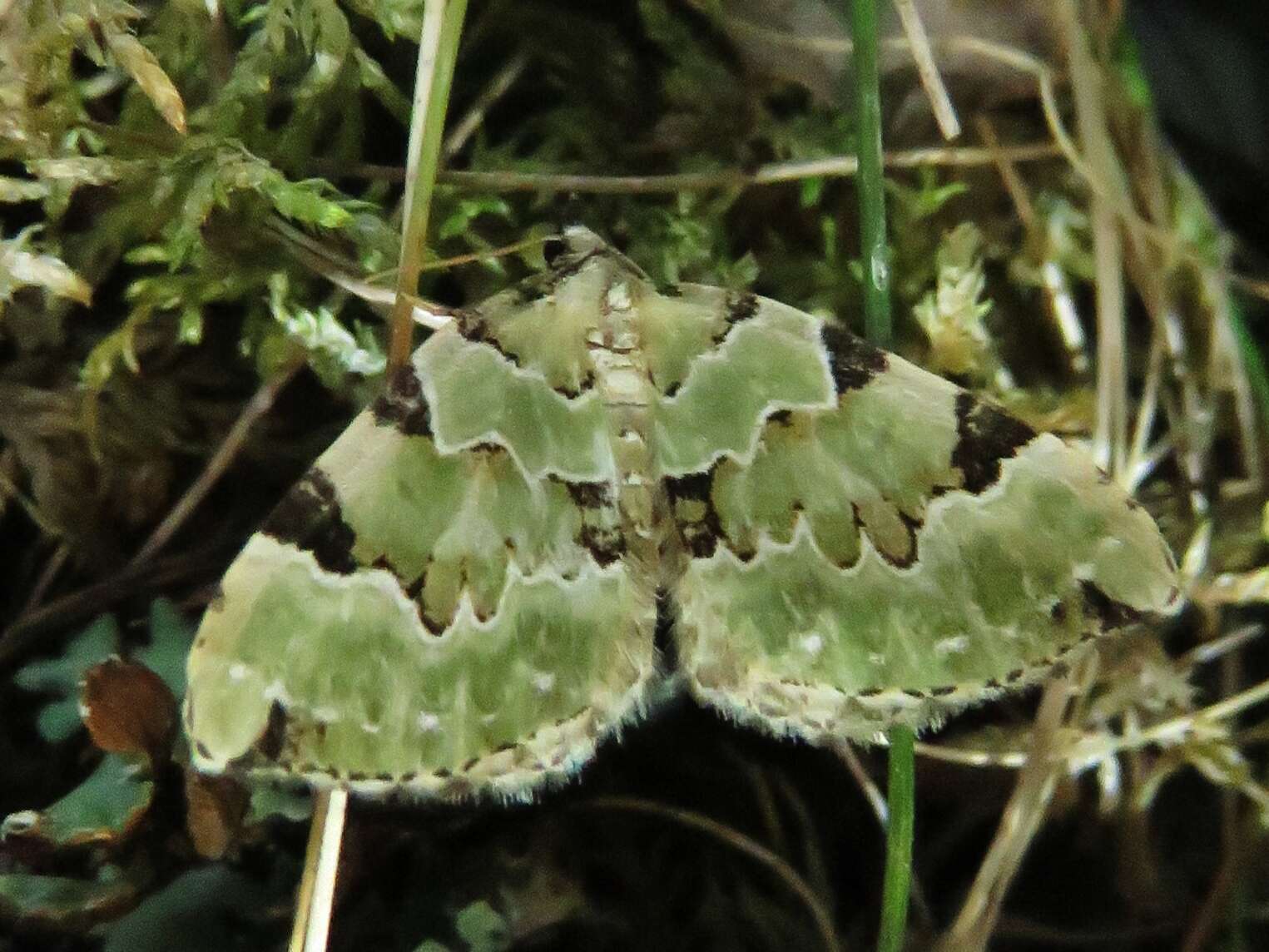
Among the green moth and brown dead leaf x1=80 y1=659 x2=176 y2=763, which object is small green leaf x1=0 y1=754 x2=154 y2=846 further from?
the green moth

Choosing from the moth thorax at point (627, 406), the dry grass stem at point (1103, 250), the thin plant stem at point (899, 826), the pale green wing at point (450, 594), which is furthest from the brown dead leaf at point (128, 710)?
the dry grass stem at point (1103, 250)

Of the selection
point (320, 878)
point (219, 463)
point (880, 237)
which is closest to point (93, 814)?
point (320, 878)

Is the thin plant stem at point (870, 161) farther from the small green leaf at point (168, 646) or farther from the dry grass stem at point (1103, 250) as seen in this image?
A: the small green leaf at point (168, 646)

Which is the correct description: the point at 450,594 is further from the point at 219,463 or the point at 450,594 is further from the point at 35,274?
the point at 35,274

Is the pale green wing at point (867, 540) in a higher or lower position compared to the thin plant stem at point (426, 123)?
lower

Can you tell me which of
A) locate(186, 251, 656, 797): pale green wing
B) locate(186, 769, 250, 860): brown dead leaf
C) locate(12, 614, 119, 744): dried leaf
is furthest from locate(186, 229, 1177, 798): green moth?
locate(12, 614, 119, 744): dried leaf
